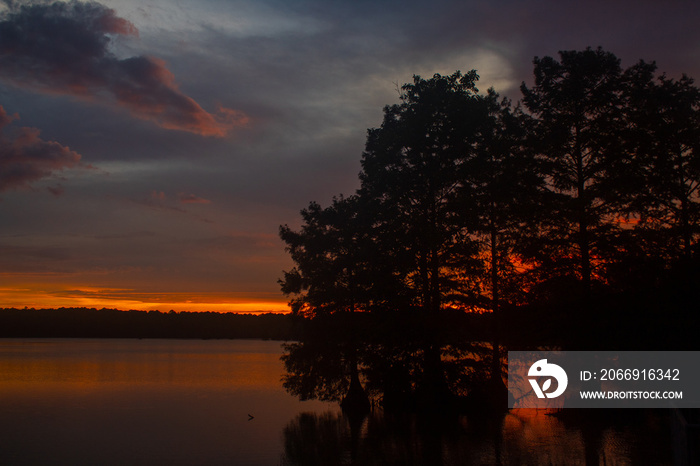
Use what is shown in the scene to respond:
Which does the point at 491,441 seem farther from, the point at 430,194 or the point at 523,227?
the point at 430,194

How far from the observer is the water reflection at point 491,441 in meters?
22.2

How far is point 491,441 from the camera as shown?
26.5 meters

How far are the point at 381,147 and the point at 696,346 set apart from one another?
19525mm

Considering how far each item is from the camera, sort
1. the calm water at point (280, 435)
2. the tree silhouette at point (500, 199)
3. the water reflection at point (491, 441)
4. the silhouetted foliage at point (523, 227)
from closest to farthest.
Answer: the water reflection at point (491, 441) → the calm water at point (280, 435) → the silhouetted foliage at point (523, 227) → the tree silhouette at point (500, 199)

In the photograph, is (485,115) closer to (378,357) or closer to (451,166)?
(451,166)

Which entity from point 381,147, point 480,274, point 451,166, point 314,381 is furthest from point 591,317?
point 314,381

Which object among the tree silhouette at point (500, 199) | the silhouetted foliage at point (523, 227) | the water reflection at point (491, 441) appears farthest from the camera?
the tree silhouette at point (500, 199)

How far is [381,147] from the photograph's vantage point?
3472 centimetres

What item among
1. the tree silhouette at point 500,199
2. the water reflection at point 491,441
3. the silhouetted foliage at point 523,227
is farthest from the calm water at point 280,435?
the tree silhouette at point 500,199

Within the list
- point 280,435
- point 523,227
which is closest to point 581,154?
point 523,227

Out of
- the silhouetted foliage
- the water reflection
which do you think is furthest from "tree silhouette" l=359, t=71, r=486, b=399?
the water reflection

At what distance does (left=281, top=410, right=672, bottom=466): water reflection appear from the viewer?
2219cm

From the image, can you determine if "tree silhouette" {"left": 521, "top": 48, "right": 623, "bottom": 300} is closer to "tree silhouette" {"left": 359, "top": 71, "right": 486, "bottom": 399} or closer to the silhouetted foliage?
the silhouetted foliage

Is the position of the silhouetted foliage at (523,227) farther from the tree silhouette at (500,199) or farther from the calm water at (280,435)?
the calm water at (280,435)
